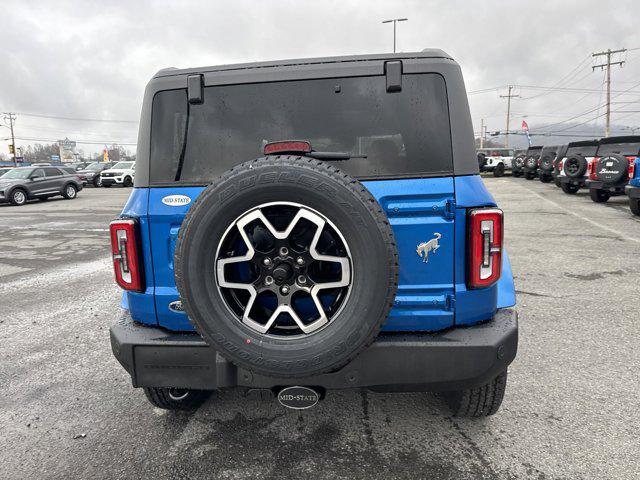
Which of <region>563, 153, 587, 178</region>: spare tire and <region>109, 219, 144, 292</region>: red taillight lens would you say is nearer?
<region>109, 219, 144, 292</region>: red taillight lens

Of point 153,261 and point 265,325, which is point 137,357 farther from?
point 265,325

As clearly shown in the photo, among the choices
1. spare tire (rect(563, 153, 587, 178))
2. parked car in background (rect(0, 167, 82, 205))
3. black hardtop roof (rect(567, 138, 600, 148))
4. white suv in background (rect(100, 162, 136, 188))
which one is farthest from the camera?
white suv in background (rect(100, 162, 136, 188))

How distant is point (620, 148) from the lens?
46.9ft

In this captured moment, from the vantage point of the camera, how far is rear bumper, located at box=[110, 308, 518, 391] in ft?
7.00

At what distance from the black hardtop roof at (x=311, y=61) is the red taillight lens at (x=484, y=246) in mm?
835

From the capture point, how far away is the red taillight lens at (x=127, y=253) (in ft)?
7.71

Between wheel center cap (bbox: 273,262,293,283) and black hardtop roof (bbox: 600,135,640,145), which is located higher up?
black hardtop roof (bbox: 600,135,640,145)

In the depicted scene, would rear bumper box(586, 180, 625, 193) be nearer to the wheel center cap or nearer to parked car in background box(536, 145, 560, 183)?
parked car in background box(536, 145, 560, 183)

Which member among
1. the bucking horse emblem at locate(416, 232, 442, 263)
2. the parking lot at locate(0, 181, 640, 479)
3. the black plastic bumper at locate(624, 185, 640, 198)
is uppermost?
the bucking horse emblem at locate(416, 232, 442, 263)

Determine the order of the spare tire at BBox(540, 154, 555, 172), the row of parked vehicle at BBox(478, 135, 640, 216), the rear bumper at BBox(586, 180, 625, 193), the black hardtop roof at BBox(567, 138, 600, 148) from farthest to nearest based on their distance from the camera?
the spare tire at BBox(540, 154, 555, 172) → the black hardtop roof at BBox(567, 138, 600, 148) → the rear bumper at BBox(586, 180, 625, 193) → the row of parked vehicle at BBox(478, 135, 640, 216)

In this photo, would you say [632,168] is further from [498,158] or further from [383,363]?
[498,158]

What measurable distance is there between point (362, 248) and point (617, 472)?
5.69 ft

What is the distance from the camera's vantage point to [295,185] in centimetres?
193

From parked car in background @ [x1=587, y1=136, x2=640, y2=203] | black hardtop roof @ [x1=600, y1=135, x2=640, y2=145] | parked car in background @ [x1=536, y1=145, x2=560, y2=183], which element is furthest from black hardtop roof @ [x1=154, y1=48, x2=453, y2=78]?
parked car in background @ [x1=536, y1=145, x2=560, y2=183]
